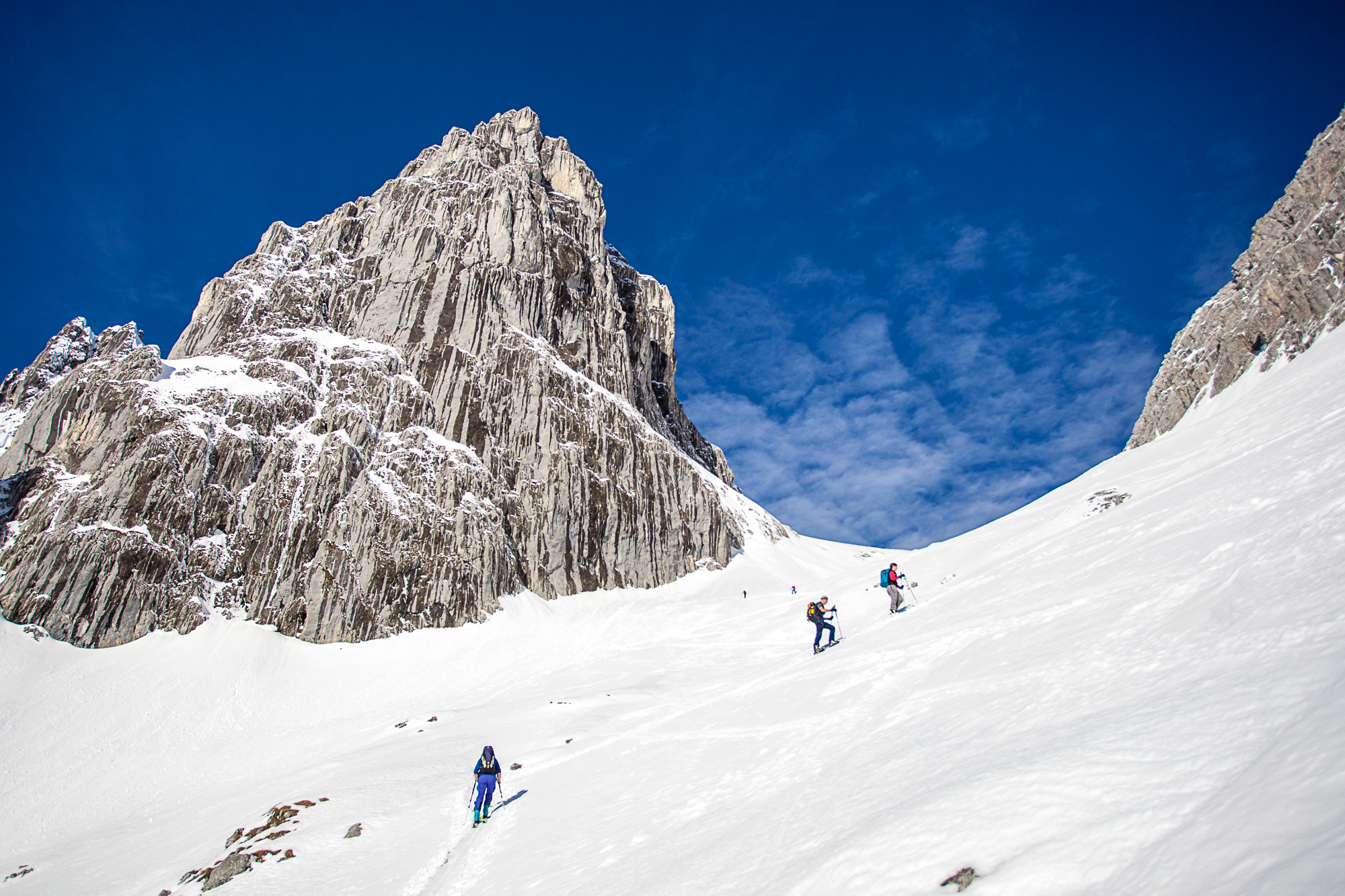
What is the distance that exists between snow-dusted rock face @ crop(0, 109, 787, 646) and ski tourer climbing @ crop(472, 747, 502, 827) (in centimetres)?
4865

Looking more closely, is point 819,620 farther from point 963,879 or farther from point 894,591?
point 963,879

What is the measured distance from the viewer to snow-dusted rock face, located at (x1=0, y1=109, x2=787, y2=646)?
55750mm

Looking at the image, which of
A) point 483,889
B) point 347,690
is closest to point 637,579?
point 347,690

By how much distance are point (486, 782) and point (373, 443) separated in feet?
203

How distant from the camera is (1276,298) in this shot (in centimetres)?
6109

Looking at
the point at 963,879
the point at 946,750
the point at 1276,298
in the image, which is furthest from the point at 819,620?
the point at 1276,298

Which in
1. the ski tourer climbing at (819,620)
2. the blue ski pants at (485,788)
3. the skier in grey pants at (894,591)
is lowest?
the blue ski pants at (485,788)

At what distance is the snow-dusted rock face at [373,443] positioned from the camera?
55.8m

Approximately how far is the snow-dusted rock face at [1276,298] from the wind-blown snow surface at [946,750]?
27.8m

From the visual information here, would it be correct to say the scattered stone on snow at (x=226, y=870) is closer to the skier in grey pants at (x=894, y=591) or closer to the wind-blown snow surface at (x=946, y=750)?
the wind-blown snow surface at (x=946, y=750)

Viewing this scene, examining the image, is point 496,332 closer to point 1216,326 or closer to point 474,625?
point 474,625

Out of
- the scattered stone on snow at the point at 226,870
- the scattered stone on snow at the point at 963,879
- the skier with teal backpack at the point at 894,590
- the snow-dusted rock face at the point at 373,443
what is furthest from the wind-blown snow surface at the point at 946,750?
the snow-dusted rock face at the point at 373,443

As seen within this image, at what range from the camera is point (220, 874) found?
1453cm

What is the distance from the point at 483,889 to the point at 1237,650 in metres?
10.4
